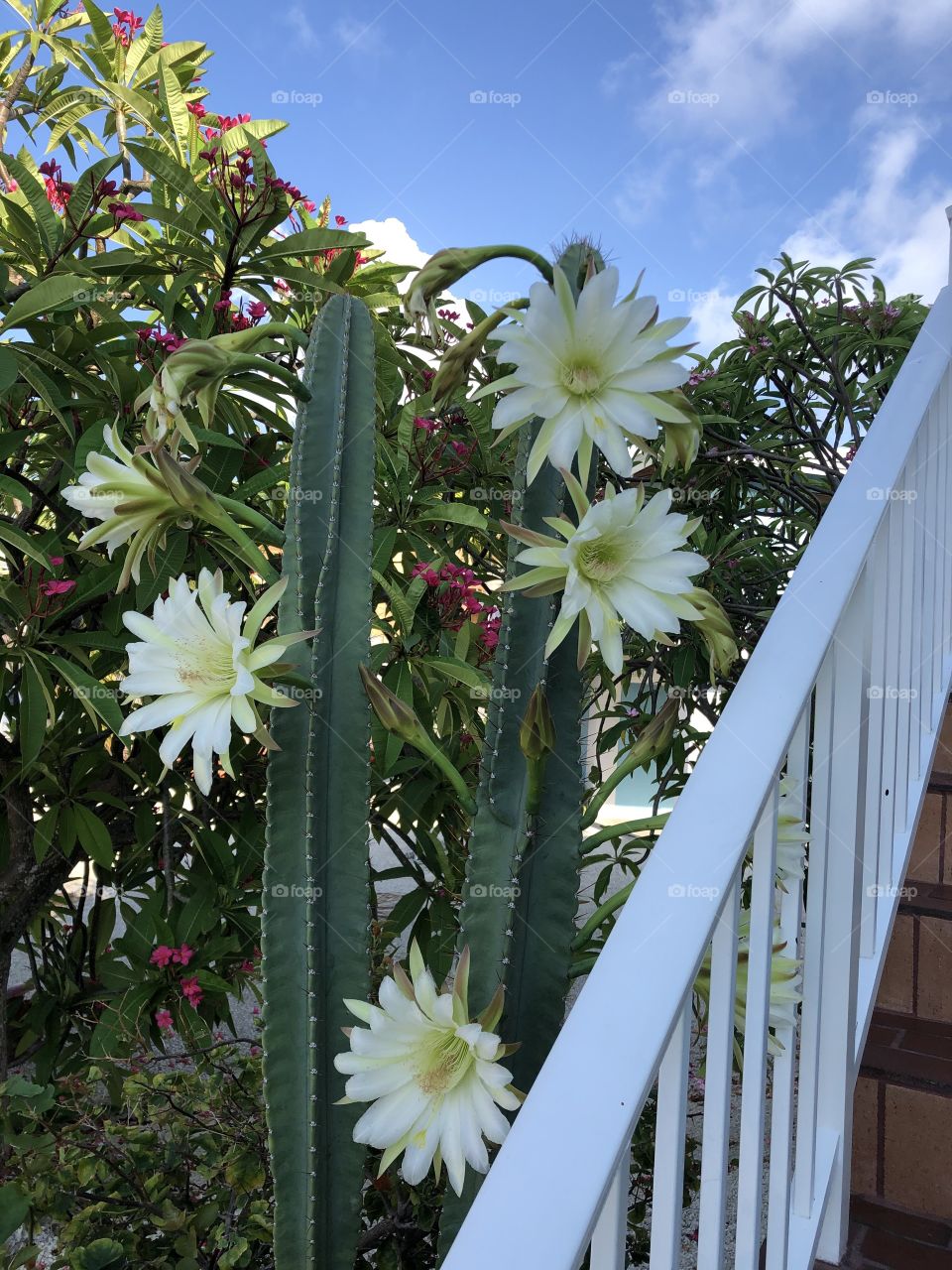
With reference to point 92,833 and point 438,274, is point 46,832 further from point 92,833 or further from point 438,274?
point 438,274

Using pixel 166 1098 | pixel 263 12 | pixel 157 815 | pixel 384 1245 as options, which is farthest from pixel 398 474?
pixel 263 12

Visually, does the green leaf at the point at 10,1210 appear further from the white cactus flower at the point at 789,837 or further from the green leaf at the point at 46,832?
the white cactus flower at the point at 789,837

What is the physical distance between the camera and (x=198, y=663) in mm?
693

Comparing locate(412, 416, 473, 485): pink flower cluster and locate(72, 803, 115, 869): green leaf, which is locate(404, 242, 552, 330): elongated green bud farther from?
locate(72, 803, 115, 869): green leaf

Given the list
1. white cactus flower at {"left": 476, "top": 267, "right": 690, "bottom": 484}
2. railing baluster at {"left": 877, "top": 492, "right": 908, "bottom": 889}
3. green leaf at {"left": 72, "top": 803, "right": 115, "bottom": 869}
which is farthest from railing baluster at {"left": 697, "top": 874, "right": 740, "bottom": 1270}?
green leaf at {"left": 72, "top": 803, "right": 115, "bottom": 869}

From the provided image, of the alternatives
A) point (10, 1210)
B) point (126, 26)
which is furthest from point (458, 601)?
point (126, 26)

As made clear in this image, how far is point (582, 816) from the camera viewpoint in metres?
0.83

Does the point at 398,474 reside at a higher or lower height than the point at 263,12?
lower

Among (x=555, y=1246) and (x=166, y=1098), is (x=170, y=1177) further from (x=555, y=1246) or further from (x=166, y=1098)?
(x=555, y=1246)

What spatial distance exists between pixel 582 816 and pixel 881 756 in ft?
1.89

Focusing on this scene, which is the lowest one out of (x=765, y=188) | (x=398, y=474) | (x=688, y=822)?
(x=688, y=822)

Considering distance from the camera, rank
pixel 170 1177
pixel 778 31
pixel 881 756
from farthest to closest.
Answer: pixel 778 31 → pixel 170 1177 → pixel 881 756

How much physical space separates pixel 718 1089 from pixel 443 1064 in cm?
19

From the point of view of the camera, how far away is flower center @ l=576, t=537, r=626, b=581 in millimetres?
654
